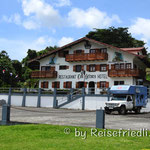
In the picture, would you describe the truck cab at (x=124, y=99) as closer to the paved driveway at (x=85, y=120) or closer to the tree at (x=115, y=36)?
the paved driveway at (x=85, y=120)

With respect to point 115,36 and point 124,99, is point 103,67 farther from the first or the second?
point 115,36

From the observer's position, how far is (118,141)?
9484 mm

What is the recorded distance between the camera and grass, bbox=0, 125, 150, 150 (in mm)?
8492

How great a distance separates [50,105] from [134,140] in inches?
1041

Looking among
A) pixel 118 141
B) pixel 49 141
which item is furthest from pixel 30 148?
pixel 118 141

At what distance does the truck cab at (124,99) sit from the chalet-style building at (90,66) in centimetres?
987

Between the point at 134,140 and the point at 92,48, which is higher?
the point at 92,48

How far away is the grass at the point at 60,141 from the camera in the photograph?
27.9 feet

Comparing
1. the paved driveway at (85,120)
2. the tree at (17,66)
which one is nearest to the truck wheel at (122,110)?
the paved driveway at (85,120)

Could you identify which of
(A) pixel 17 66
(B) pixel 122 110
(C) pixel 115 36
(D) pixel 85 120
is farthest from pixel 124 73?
(A) pixel 17 66

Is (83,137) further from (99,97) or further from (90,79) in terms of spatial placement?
(90,79)

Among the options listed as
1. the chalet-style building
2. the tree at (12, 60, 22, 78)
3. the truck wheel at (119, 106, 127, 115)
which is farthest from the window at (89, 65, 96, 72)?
the tree at (12, 60, 22, 78)

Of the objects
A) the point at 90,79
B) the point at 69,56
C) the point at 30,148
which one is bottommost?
the point at 30,148

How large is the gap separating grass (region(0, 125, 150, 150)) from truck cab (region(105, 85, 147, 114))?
1354cm
